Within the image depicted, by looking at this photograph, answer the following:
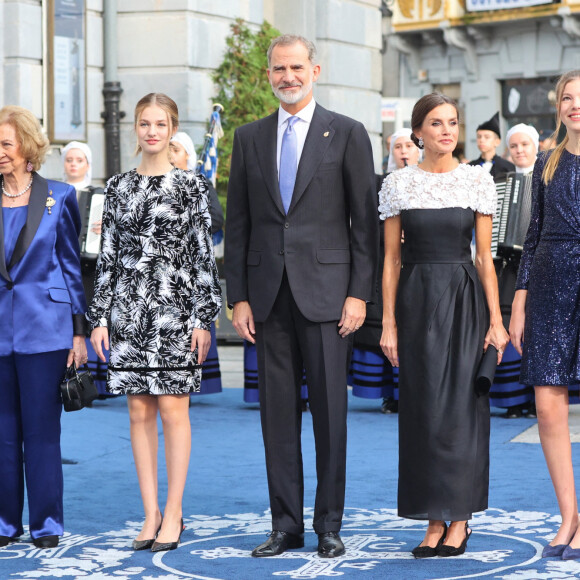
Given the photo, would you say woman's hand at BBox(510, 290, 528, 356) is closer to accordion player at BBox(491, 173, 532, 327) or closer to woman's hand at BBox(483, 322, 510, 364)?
woman's hand at BBox(483, 322, 510, 364)

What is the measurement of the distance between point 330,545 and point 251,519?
89 centimetres

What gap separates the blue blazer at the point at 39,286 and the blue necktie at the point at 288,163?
37.5 inches

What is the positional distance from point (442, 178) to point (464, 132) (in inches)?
965

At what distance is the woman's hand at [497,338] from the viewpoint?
5.67 metres

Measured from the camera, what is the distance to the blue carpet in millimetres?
5391

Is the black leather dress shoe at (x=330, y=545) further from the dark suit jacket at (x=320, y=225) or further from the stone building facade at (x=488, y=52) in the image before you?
the stone building facade at (x=488, y=52)

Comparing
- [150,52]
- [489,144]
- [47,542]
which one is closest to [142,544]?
[47,542]

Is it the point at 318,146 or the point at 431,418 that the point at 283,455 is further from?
the point at 318,146

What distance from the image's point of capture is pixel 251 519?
644 centimetres

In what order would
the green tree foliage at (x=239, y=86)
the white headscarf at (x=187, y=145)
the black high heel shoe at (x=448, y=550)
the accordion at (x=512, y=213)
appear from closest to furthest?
the black high heel shoe at (x=448, y=550) < the white headscarf at (x=187, y=145) < the accordion at (x=512, y=213) < the green tree foliage at (x=239, y=86)


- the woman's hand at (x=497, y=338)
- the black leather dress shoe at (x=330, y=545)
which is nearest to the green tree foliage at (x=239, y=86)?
the woman's hand at (x=497, y=338)

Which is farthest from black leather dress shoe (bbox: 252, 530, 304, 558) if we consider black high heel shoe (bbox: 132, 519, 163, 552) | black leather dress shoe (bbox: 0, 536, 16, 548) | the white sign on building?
the white sign on building

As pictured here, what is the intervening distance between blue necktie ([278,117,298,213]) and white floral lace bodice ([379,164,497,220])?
389mm

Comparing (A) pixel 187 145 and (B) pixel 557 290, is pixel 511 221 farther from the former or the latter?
(B) pixel 557 290
